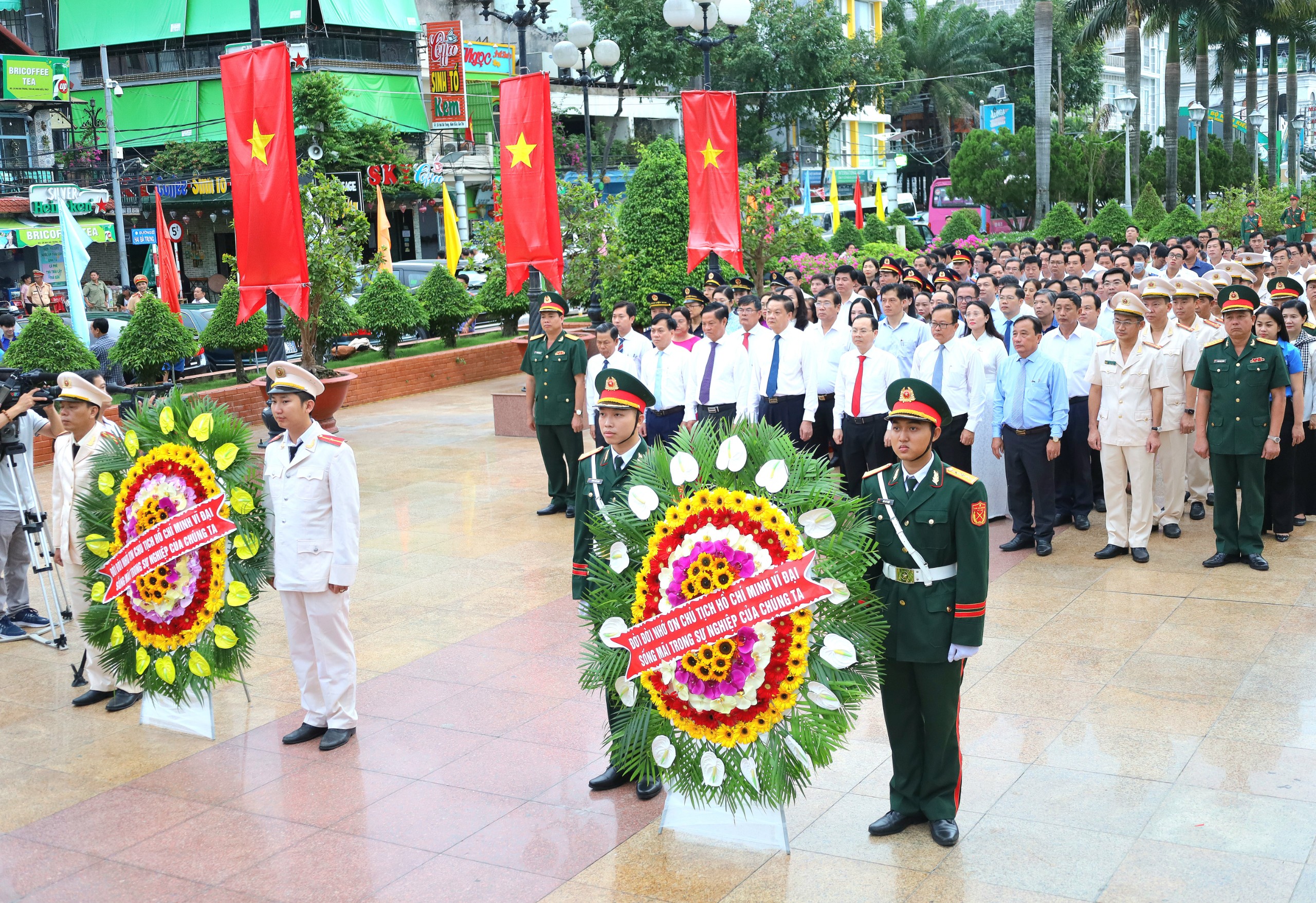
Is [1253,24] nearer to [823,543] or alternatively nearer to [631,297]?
[631,297]

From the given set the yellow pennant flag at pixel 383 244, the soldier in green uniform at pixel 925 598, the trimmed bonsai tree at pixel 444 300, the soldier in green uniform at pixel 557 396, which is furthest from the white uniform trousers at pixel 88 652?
the trimmed bonsai tree at pixel 444 300

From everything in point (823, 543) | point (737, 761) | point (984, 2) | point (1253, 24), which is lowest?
point (737, 761)

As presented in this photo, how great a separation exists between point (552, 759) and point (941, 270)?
10418 millimetres

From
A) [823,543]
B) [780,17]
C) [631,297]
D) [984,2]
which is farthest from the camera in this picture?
[984,2]

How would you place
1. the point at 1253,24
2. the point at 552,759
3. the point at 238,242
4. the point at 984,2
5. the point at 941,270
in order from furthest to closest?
the point at 984,2, the point at 1253,24, the point at 941,270, the point at 238,242, the point at 552,759

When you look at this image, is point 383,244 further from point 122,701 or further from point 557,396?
point 122,701

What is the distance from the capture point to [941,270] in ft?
49.0

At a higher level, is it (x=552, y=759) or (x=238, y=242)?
(x=238, y=242)

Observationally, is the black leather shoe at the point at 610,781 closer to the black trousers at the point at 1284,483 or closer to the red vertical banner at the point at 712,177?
the black trousers at the point at 1284,483

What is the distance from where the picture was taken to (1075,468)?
1003cm

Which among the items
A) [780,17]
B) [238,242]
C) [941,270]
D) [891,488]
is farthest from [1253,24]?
[891,488]

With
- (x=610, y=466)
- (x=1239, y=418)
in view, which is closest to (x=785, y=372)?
(x=1239, y=418)

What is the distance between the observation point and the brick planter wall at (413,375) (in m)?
16.4

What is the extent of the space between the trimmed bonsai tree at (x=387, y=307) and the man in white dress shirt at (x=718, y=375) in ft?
31.5
